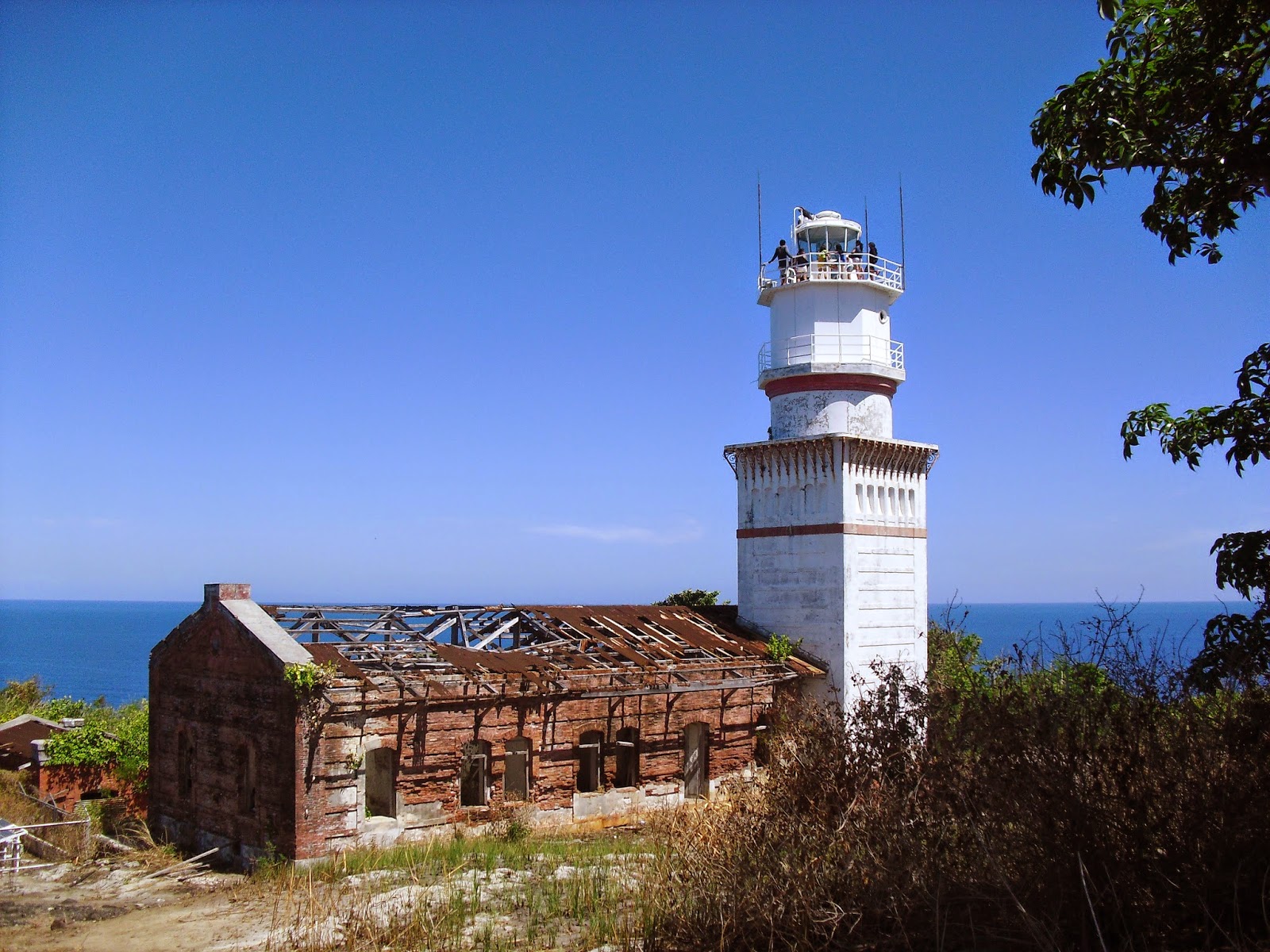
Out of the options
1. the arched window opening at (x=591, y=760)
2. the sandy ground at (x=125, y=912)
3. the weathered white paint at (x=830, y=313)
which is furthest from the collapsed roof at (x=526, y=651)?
the weathered white paint at (x=830, y=313)

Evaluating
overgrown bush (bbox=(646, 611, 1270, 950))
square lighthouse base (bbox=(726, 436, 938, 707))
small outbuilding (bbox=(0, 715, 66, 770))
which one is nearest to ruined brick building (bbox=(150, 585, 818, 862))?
square lighthouse base (bbox=(726, 436, 938, 707))

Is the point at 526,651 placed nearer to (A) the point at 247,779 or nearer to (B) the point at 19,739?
(A) the point at 247,779

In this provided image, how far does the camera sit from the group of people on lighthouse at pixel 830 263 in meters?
27.6

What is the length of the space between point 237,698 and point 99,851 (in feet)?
16.7

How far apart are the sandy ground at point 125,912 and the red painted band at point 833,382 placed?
57.8 feet

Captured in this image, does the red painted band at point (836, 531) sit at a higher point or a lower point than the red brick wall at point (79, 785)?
higher

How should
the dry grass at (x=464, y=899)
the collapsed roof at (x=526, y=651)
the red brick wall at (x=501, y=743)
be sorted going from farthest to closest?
the collapsed roof at (x=526, y=651), the red brick wall at (x=501, y=743), the dry grass at (x=464, y=899)

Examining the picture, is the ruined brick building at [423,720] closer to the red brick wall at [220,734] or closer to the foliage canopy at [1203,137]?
the red brick wall at [220,734]

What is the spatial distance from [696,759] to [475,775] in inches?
223

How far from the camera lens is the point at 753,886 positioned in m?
9.41

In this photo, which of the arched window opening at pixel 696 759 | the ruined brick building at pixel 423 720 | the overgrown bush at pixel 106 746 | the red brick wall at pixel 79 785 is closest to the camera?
the ruined brick building at pixel 423 720

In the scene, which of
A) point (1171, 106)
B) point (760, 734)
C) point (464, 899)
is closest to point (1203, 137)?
point (1171, 106)

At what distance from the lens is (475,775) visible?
67.9 ft

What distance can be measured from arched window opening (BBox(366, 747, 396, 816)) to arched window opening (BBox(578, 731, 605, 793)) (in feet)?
13.6
